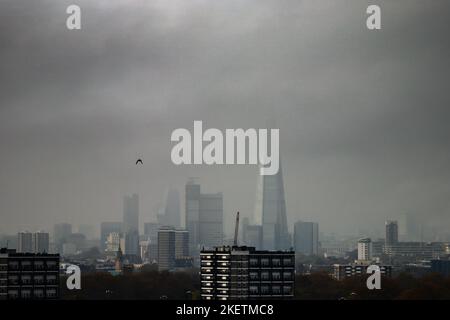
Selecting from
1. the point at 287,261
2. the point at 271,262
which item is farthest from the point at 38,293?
the point at 287,261

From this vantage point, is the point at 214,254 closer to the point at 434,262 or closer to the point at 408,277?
the point at 408,277

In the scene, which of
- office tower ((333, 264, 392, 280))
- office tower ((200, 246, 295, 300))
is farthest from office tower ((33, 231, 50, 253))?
office tower ((333, 264, 392, 280))

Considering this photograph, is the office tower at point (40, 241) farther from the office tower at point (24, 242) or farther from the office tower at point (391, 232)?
the office tower at point (391, 232)

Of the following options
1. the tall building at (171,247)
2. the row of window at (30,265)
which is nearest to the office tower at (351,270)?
the tall building at (171,247)

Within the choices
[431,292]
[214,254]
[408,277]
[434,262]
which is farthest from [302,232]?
[214,254]

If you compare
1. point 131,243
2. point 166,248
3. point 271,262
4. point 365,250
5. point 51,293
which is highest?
point 131,243

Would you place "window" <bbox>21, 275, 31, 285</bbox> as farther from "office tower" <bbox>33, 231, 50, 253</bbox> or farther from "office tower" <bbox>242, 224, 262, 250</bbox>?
"office tower" <bbox>242, 224, 262, 250</bbox>

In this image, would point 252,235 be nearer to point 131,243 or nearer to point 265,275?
point 131,243
